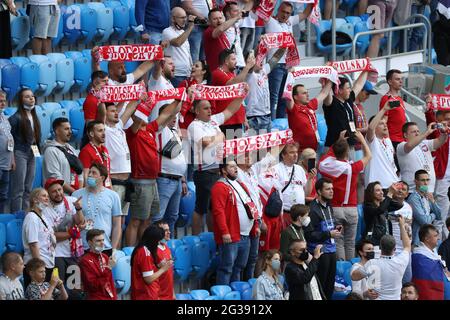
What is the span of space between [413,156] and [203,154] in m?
2.73

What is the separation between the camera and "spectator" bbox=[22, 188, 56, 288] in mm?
13438

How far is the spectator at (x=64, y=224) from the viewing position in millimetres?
13664

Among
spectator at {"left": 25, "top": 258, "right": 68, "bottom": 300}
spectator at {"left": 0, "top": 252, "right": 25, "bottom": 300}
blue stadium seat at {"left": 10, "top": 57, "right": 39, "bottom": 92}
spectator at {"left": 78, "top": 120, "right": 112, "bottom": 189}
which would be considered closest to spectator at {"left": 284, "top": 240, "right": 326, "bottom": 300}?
spectator at {"left": 78, "top": 120, "right": 112, "bottom": 189}

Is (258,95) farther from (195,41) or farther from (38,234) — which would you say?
(38,234)

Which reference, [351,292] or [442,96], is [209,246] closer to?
[351,292]

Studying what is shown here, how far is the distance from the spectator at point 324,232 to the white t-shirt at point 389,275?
377 mm

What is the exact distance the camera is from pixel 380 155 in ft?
54.4

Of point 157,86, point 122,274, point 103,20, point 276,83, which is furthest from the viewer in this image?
point 276,83

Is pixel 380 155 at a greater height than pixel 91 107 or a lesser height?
lesser

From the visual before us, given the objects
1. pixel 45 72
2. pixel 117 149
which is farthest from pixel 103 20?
pixel 117 149

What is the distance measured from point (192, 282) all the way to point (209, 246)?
1.22 ft

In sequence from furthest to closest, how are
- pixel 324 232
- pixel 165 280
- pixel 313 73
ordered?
1. pixel 313 73
2. pixel 324 232
3. pixel 165 280

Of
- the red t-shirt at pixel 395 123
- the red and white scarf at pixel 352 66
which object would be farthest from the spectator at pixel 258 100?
the red t-shirt at pixel 395 123
